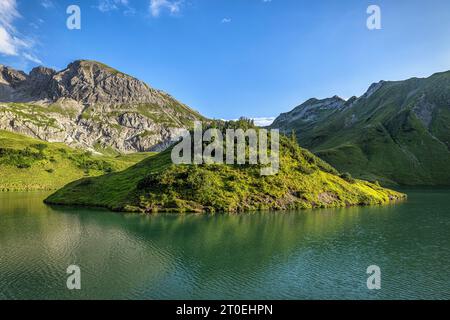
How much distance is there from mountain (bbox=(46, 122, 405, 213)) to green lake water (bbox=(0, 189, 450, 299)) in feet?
41.5

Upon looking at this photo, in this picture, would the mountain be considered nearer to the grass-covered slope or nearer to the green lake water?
the grass-covered slope

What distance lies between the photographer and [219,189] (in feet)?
388

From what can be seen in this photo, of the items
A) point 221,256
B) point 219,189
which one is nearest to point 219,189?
point 219,189

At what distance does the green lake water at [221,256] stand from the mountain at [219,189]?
41.5 feet

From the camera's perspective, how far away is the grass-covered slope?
4483 inches

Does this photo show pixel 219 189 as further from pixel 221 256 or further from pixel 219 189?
pixel 221 256

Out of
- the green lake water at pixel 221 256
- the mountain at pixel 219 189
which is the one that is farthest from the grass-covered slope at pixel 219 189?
the green lake water at pixel 221 256

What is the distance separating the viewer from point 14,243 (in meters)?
66.8

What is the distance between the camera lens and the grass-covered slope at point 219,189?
4483 inches

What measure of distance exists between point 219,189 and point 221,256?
5939cm

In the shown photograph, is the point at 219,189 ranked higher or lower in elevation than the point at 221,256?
higher
